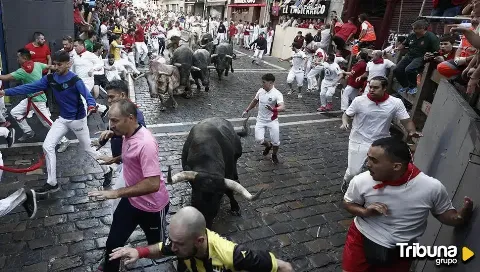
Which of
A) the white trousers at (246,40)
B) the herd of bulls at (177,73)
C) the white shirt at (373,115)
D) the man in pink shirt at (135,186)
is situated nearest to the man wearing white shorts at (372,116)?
the white shirt at (373,115)

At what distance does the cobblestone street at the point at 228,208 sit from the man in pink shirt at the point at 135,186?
882mm

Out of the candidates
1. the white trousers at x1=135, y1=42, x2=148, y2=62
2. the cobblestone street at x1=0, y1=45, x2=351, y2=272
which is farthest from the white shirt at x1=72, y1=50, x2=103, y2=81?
the white trousers at x1=135, y1=42, x2=148, y2=62

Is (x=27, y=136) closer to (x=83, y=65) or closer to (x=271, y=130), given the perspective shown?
(x=83, y=65)

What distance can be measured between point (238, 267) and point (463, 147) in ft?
9.40

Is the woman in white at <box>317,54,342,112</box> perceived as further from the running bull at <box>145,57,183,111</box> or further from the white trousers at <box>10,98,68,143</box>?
the white trousers at <box>10,98,68,143</box>

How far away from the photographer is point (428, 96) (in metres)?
8.36

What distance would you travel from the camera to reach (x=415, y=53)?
9.10 metres

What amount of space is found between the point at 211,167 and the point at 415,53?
7.21m

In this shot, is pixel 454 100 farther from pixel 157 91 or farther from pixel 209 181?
pixel 157 91

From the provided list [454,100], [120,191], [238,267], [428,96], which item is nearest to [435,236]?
[454,100]

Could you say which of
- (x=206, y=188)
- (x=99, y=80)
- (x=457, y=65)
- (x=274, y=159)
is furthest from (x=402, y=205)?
(x=99, y=80)

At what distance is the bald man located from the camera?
93.8 inches

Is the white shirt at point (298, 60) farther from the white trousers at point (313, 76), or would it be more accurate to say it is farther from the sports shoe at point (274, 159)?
the sports shoe at point (274, 159)

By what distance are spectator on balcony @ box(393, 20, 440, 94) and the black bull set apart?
228 inches
